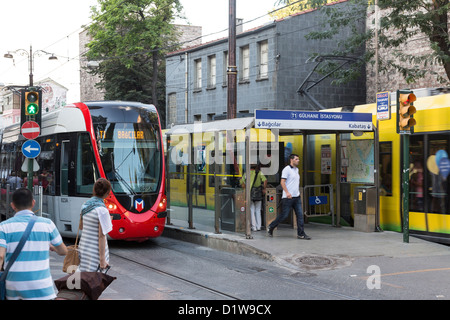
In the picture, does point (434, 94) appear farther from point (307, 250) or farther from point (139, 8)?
point (139, 8)

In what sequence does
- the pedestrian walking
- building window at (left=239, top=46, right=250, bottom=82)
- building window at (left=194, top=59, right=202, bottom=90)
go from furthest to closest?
building window at (left=194, top=59, right=202, bottom=90) → building window at (left=239, top=46, right=250, bottom=82) → the pedestrian walking

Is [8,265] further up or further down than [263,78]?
further down

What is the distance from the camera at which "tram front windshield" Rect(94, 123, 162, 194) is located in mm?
13242

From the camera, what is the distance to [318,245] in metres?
12.6

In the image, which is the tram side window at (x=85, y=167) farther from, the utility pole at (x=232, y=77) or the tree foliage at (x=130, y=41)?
the tree foliage at (x=130, y=41)

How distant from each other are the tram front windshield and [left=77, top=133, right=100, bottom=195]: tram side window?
10.6 inches

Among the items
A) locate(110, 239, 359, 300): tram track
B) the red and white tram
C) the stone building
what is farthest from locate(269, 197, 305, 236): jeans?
the stone building

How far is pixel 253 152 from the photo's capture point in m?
15.9

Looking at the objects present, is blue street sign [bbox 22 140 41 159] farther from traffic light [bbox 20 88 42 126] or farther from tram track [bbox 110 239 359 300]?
tram track [bbox 110 239 359 300]

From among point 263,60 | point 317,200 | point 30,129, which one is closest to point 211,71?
point 263,60

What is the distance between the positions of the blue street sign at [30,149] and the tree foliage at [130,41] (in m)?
21.1

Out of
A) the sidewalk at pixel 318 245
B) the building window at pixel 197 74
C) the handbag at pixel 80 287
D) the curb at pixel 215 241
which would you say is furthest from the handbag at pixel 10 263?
the building window at pixel 197 74

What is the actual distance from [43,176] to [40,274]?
11.0 metres
